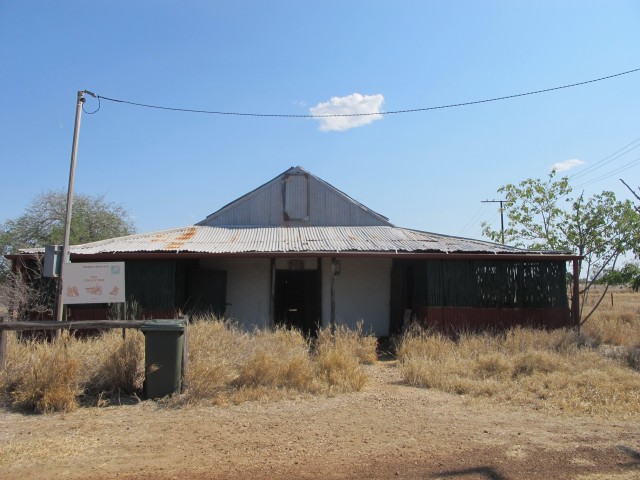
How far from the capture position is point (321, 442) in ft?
17.7

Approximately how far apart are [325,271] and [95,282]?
668cm

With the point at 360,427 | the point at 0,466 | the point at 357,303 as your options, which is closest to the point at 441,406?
the point at 360,427

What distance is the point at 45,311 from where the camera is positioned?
12.1 metres

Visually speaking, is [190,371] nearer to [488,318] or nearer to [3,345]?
[3,345]

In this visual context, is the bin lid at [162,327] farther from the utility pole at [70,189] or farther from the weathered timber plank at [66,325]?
the utility pole at [70,189]

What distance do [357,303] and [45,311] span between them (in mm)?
8094

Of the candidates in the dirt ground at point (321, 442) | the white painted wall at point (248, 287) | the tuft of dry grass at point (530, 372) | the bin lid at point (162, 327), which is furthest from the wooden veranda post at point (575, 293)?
the bin lid at point (162, 327)

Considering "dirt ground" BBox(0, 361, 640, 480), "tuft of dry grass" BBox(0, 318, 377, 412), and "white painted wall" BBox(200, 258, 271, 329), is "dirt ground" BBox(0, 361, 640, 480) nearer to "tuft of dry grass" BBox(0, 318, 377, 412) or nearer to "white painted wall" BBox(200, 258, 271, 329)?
"tuft of dry grass" BBox(0, 318, 377, 412)

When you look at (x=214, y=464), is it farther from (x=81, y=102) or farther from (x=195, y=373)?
(x=81, y=102)

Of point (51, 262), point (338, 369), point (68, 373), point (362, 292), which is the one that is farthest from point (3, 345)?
point (362, 292)

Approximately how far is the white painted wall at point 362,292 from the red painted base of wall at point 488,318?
1917 millimetres

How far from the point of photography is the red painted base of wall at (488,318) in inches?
498

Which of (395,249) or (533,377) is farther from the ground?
(395,249)

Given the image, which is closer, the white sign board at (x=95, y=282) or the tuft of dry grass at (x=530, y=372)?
the tuft of dry grass at (x=530, y=372)
